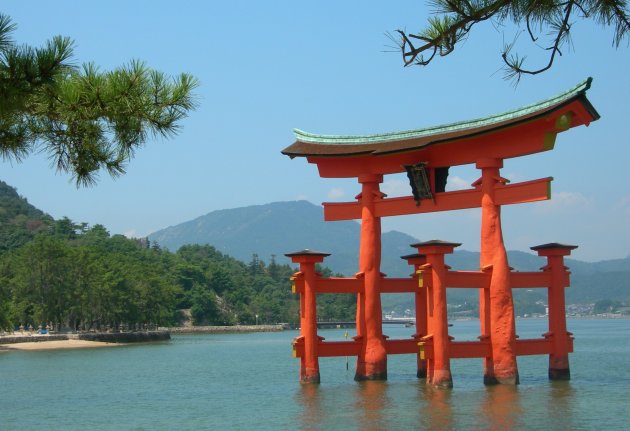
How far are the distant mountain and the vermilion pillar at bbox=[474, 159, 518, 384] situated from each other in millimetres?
73245

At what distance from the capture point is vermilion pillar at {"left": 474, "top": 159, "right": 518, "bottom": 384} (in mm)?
21250

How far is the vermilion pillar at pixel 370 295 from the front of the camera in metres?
23.5

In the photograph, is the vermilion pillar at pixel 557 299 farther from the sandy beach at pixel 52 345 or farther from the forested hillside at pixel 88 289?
the sandy beach at pixel 52 345

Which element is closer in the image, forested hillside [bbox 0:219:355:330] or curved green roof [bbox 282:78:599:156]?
curved green roof [bbox 282:78:599:156]

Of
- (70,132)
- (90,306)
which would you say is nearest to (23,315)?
(90,306)

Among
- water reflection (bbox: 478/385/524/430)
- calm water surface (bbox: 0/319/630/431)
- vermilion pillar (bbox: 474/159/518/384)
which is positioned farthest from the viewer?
vermilion pillar (bbox: 474/159/518/384)

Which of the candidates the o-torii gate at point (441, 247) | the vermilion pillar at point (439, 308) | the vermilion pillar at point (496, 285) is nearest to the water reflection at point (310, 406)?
the o-torii gate at point (441, 247)

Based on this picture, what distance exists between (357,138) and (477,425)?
9.35m

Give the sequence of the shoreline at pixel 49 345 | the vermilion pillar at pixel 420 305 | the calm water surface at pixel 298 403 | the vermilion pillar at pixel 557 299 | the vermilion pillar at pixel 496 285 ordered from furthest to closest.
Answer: the shoreline at pixel 49 345 < the vermilion pillar at pixel 420 305 < the vermilion pillar at pixel 557 299 < the vermilion pillar at pixel 496 285 < the calm water surface at pixel 298 403

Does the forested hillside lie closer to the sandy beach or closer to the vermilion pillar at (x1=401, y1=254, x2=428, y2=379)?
the sandy beach

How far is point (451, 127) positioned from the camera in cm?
2244

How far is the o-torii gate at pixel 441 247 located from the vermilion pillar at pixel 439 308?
0.07 feet

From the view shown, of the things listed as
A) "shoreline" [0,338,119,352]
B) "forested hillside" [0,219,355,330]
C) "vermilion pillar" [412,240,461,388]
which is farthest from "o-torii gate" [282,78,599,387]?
"shoreline" [0,338,119,352]

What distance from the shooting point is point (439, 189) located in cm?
2295
